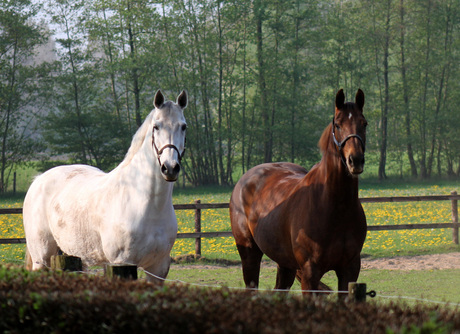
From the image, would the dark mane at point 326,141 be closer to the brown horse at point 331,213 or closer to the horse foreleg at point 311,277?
the brown horse at point 331,213

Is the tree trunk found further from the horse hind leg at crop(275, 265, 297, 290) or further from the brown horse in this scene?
the brown horse

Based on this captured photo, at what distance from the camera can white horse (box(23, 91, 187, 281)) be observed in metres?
5.43

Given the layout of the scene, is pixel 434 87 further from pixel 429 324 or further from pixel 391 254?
pixel 429 324

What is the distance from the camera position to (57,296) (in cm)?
346

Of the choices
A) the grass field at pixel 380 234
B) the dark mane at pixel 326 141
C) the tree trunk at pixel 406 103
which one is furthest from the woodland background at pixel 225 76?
the dark mane at pixel 326 141

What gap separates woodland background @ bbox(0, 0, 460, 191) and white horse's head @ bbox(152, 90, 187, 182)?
30.9 metres

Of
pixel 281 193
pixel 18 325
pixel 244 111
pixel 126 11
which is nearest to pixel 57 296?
pixel 18 325

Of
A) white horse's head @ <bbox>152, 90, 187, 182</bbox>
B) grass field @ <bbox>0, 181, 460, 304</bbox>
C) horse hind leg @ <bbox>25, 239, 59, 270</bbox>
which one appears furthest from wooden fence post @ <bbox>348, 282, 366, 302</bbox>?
horse hind leg @ <bbox>25, 239, 59, 270</bbox>

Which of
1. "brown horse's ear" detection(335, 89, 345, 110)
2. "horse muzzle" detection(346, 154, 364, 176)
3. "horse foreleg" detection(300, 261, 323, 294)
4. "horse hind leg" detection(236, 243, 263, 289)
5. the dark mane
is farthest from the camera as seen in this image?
"horse hind leg" detection(236, 243, 263, 289)

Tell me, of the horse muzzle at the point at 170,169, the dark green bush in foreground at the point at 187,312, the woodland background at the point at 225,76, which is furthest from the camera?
the woodland background at the point at 225,76

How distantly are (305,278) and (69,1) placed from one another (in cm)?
3379

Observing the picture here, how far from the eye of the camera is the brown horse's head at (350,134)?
5.07 meters

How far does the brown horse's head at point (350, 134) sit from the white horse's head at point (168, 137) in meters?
1.38

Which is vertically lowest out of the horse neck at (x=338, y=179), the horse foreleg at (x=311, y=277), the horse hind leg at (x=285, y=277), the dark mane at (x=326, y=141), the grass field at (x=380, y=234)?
the grass field at (x=380, y=234)
